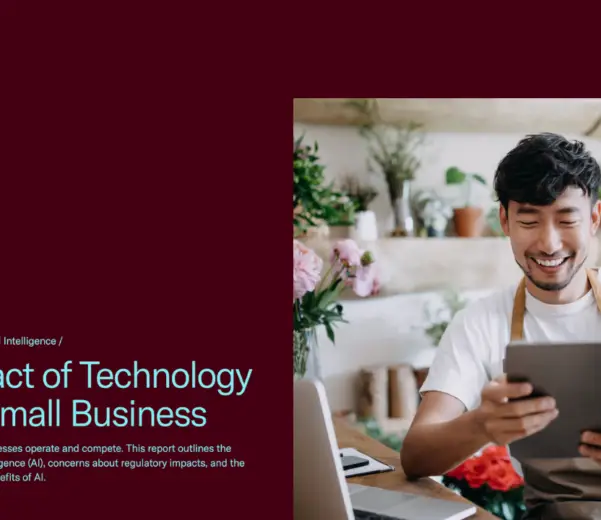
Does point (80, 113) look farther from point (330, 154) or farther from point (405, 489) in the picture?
point (405, 489)

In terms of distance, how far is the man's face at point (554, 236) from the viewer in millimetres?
1322

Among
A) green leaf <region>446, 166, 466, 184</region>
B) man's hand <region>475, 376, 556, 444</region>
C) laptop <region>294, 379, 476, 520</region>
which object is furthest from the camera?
green leaf <region>446, 166, 466, 184</region>

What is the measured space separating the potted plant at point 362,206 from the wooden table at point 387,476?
0.36m

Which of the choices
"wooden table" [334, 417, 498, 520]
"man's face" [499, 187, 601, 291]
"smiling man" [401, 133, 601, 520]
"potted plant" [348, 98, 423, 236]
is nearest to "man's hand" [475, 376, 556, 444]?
"smiling man" [401, 133, 601, 520]

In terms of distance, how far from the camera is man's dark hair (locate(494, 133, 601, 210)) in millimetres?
1319

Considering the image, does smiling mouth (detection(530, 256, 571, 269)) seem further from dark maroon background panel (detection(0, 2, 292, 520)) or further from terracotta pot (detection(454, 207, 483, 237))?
dark maroon background panel (detection(0, 2, 292, 520))

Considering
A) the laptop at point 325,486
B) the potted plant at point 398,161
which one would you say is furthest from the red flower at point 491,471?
the potted plant at point 398,161

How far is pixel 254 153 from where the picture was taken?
1311mm

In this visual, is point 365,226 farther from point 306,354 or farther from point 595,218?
point 595,218

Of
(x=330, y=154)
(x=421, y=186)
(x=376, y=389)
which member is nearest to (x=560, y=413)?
(x=376, y=389)

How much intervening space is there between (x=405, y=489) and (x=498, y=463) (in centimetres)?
21

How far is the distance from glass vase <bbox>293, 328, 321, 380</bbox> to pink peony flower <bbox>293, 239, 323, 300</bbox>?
0.28ft

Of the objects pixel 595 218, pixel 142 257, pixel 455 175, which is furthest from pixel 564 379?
pixel 142 257

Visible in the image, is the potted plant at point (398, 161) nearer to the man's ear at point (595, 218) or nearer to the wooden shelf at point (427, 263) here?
the wooden shelf at point (427, 263)
